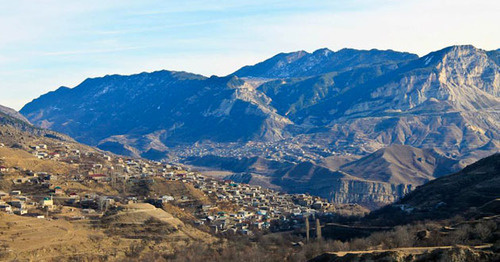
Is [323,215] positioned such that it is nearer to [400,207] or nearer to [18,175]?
[400,207]

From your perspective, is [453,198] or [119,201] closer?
[119,201]

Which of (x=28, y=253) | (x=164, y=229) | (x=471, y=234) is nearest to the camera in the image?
(x=471, y=234)

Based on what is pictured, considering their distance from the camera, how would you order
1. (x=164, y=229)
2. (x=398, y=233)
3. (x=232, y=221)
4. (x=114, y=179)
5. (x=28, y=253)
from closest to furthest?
1. (x=28, y=253)
2. (x=398, y=233)
3. (x=164, y=229)
4. (x=232, y=221)
5. (x=114, y=179)

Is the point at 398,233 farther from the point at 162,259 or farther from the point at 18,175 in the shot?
the point at 18,175

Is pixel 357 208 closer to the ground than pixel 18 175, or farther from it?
closer to the ground

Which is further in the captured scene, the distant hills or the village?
the distant hills

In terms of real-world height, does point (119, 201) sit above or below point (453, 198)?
above

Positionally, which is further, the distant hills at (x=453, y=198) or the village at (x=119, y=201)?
the distant hills at (x=453, y=198)

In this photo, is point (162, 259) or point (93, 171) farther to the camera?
point (93, 171)

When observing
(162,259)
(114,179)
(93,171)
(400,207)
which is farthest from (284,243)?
(93,171)
